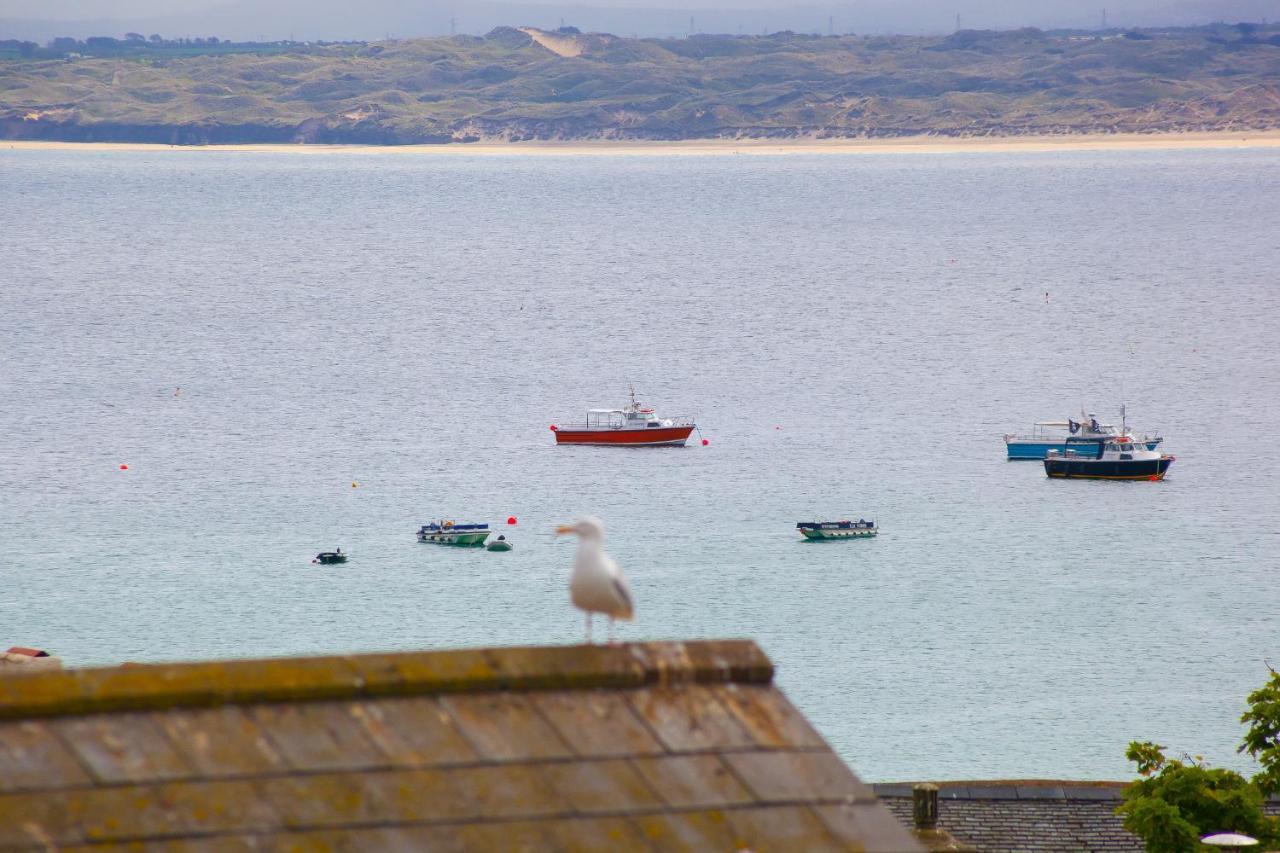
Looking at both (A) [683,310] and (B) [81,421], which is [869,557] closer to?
(B) [81,421]

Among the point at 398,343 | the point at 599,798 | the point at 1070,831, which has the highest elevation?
the point at 599,798

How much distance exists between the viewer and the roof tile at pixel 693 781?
679cm

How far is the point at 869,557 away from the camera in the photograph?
8150cm

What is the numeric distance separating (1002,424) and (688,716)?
113 meters

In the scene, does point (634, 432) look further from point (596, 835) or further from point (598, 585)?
point (596, 835)

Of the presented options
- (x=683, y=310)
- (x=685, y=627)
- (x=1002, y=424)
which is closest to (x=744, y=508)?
(x=685, y=627)

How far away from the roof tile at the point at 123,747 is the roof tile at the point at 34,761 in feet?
0.14

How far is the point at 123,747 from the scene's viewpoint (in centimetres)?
649

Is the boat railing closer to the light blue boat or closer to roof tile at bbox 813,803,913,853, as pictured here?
the light blue boat

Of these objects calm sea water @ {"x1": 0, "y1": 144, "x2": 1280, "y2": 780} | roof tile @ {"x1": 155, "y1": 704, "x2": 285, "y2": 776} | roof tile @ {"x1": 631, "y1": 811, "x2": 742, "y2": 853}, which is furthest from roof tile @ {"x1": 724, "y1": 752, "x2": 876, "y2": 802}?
calm sea water @ {"x1": 0, "y1": 144, "x2": 1280, "y2": 780}

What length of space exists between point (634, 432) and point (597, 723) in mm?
103656

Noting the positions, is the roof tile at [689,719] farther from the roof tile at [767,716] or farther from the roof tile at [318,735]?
the roof tile at [318,735]

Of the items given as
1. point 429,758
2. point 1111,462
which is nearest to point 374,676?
point 429,758

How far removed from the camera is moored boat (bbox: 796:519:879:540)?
8338cm
